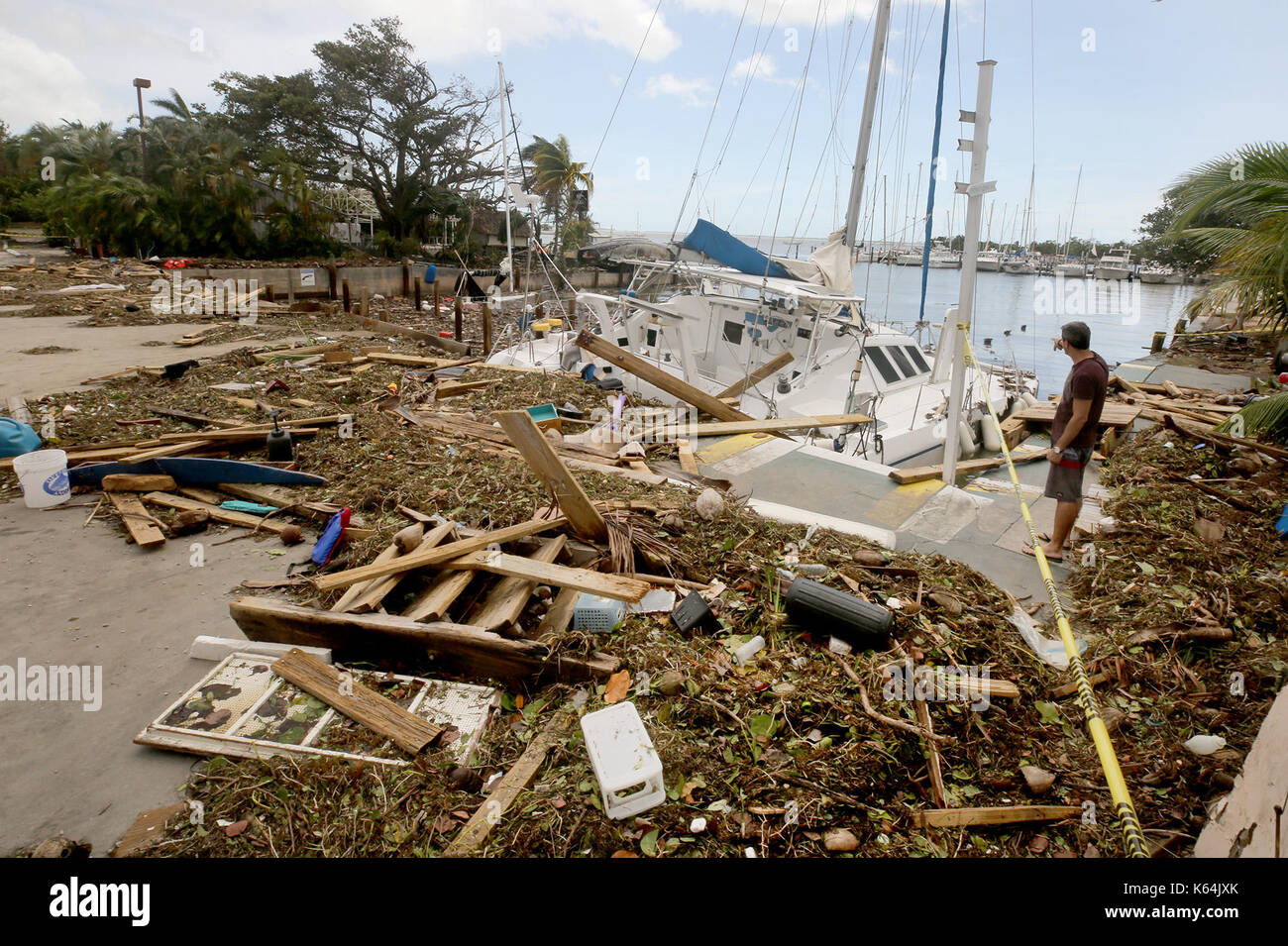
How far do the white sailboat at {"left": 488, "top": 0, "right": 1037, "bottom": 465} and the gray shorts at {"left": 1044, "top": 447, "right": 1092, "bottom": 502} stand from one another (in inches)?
158

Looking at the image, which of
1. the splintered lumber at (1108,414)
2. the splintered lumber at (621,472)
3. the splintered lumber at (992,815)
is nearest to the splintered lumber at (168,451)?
the splintered lumber at (621,472)

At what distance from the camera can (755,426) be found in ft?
28.8

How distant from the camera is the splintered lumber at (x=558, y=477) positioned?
15.5ft

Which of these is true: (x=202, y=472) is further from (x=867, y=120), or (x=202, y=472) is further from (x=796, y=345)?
(x=867, y=120)

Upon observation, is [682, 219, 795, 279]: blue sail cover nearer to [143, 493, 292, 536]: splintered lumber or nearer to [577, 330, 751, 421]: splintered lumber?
[577, 330, 751, 421]: splintered lumber

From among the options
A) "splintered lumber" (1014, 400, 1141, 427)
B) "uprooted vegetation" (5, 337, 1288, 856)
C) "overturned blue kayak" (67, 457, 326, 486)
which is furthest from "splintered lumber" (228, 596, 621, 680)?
"splintered lumber" (1014, 400, 1141, 427)

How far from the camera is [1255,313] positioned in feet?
22.3

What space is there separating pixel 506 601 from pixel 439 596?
0.42m

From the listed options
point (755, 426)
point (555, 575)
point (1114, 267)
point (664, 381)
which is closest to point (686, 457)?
point (755, 426)

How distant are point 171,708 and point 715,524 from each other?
3.58 metres

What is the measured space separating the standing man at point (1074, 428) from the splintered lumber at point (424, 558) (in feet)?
13.7

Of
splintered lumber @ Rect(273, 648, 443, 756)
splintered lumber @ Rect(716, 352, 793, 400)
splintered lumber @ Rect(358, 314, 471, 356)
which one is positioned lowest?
splintered lumber @ Rect(273, 648, 443, 756)

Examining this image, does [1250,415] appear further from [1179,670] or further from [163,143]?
[163,143]

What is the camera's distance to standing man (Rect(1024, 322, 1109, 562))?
197 inches
